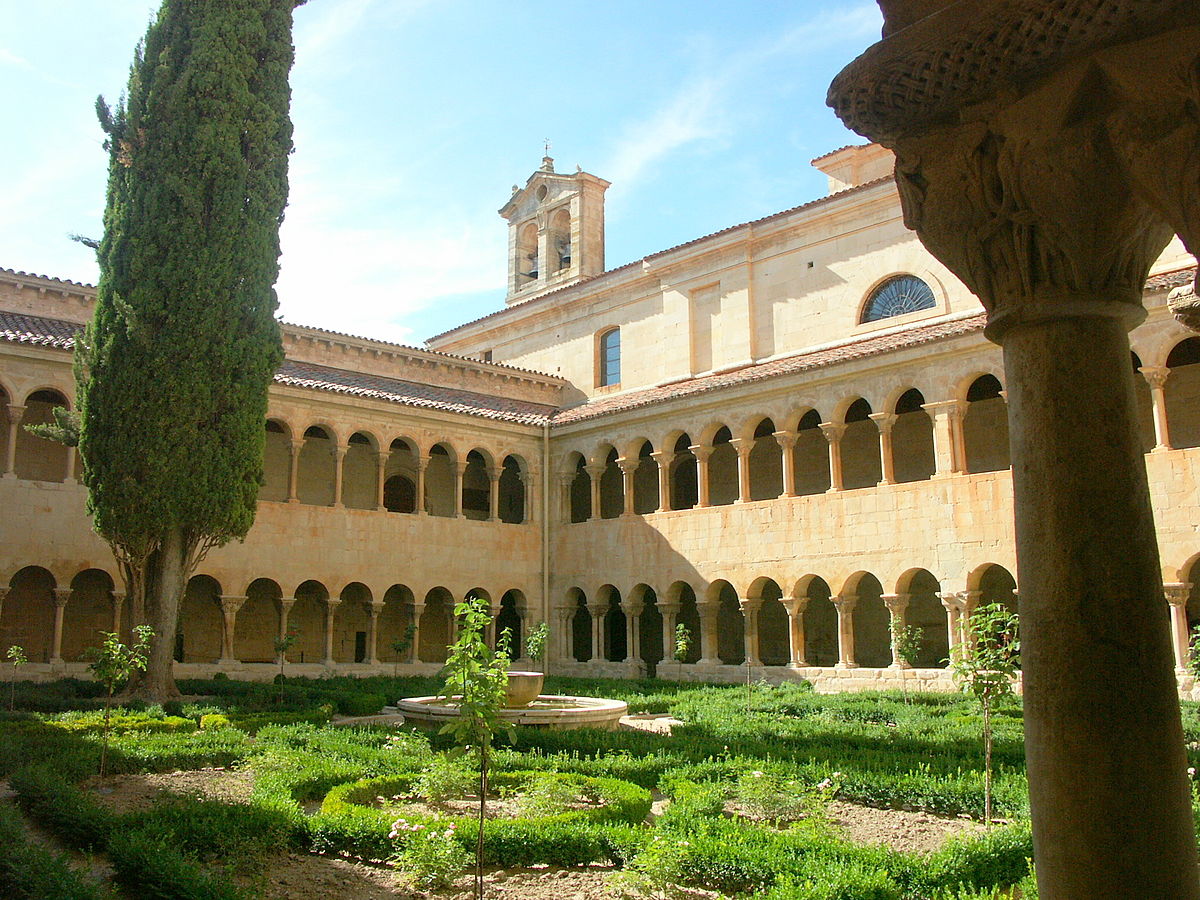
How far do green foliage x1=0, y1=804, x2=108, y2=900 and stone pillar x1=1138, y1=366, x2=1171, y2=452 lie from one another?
54.6ft

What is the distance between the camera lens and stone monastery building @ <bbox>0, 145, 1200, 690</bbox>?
19266 millimetres

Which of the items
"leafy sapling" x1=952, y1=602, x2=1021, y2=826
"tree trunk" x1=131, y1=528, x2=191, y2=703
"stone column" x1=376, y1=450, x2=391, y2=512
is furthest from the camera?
"stone column" x1=376, y1=450, x2=391, y2=512

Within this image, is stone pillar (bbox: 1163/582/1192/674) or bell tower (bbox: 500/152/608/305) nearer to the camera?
stone pillar (bbox: 1163/582/1192/674)

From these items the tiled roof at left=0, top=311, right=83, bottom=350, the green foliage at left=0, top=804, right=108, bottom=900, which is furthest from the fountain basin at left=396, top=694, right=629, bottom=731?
the tiled roof at left=0, top=311, right=83, bottom=350

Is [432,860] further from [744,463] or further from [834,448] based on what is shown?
[744,463]

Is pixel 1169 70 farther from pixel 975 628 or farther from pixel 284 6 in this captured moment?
pixel 284 6

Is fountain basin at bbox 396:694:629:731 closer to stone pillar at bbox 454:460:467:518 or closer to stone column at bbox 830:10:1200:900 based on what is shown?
stone column at bbox 830:10:1200:900

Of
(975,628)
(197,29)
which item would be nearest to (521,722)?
(975,628)

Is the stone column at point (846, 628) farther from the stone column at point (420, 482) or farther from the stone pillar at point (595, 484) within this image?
the stone column at point (420, 482)

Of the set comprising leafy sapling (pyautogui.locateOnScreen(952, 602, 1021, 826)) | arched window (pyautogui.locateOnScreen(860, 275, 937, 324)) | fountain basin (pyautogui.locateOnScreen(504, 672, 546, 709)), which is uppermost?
arched window (pyautogui.locateOnScreen(860, 275, 937, 324))

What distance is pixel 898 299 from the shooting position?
A: 23.5 meters

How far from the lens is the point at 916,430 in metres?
22.7

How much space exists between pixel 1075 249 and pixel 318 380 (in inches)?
897

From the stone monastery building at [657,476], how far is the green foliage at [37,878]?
609 inches
